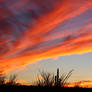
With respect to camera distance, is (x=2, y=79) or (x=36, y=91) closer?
(x=36, y=91)

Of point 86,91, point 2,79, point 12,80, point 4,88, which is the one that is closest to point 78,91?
point 86,91

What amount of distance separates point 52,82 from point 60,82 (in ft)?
1.76

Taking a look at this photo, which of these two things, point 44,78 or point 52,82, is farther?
point 44,78

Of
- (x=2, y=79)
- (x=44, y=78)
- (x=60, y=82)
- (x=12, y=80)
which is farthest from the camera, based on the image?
(x=2, y=79)

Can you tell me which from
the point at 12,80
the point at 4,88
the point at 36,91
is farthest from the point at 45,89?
the point at 12,80

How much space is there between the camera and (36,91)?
14.2 ft

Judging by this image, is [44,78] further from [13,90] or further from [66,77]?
[13,90]

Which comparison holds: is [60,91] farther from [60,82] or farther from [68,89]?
[60,82]

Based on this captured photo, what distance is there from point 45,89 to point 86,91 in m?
0.87

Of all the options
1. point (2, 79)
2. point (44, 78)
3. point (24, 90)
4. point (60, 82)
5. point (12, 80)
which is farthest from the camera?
point (2, 79)

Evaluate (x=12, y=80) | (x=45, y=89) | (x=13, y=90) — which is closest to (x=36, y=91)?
(x=45, y=89)

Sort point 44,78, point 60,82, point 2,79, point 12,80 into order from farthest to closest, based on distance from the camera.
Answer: point 2,79 → point 12,80 → point 44,78 → point 60,82

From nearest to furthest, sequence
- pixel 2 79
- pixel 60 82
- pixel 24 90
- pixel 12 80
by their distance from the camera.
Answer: pixel 24 90 < pixel 60 82 < pixel 12 80 < pixel 2 79

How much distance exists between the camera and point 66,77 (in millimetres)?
9516
